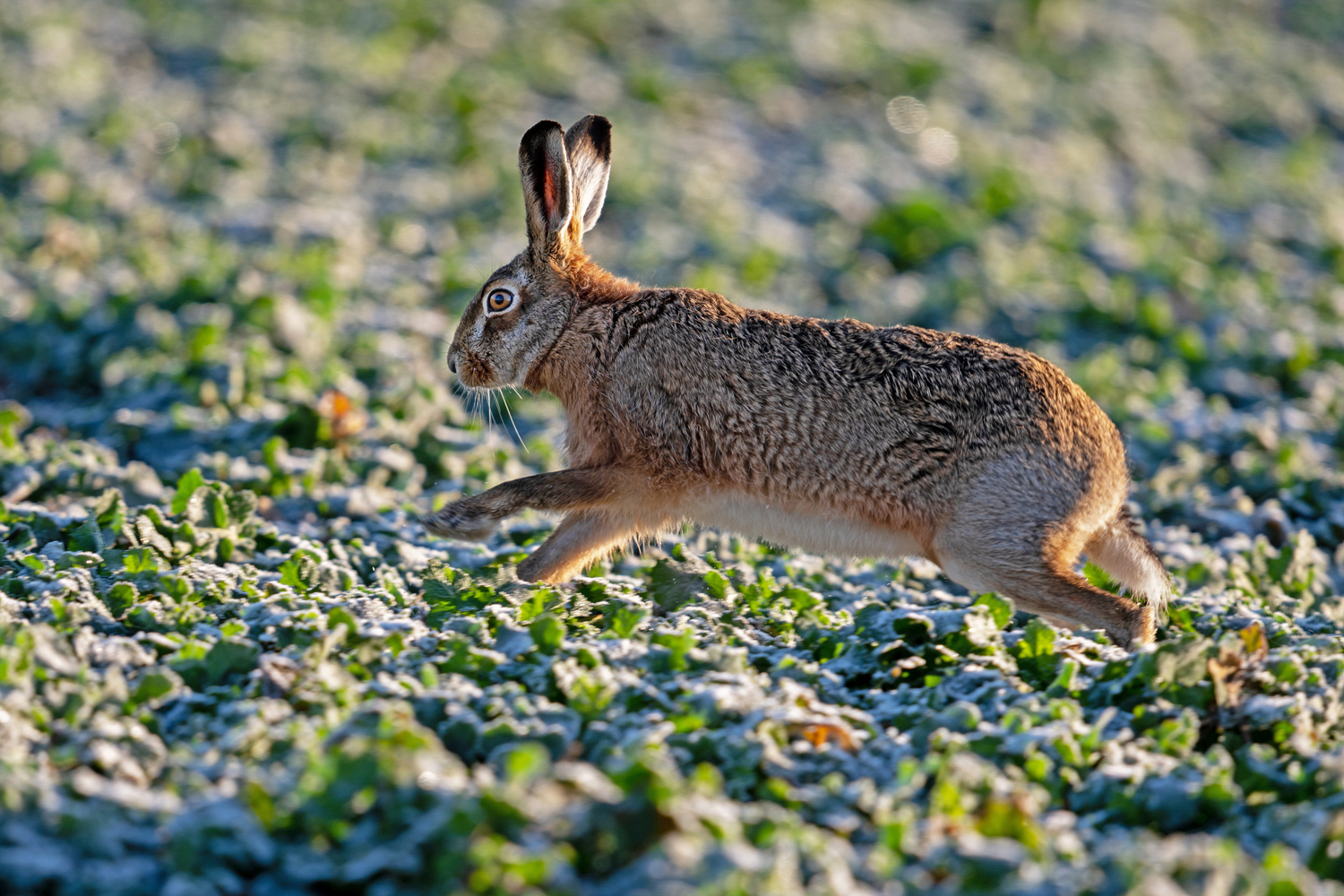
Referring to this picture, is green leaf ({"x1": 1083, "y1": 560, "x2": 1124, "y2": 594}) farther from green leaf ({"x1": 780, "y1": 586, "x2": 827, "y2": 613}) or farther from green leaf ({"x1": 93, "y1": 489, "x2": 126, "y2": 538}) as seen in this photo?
green leaf ({"x1": 93, "y1": 489, "x2": 126, "y2": 538})

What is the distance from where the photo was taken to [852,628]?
5.57m

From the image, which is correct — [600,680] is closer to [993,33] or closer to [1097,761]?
[1097,761]

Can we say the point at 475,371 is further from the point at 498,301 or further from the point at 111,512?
the point at 111,512

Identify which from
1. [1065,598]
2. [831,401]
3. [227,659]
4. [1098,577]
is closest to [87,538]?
[227,659]

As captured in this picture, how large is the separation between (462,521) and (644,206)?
7.23 metres

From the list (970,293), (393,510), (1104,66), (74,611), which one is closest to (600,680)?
(74,611)

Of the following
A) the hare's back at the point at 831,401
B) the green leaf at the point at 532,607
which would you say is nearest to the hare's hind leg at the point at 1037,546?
the hare's back at the point at 831,401

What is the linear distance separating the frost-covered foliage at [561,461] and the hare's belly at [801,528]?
266mm

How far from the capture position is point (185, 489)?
6332mm

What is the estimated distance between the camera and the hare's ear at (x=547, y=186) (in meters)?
6.17

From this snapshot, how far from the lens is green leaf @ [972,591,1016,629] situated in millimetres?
5453

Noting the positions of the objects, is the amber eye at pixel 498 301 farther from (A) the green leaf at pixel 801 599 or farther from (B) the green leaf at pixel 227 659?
(B) the green leaf at pixel 227 659

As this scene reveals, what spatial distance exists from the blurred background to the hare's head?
1.08 m

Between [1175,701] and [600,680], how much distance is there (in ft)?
7.00
